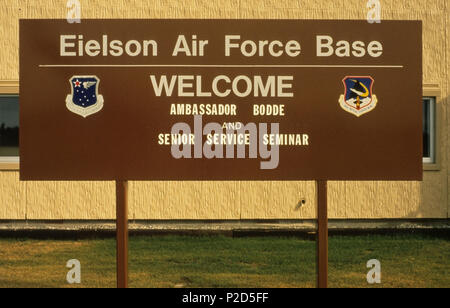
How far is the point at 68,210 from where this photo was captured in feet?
33.0

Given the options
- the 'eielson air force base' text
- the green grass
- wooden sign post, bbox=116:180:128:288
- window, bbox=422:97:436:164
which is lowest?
the green grass

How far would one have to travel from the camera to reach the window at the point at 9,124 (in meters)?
10.2

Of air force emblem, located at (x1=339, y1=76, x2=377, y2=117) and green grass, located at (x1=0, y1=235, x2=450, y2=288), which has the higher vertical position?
air force emblem, located at (x1=339, y1=76, x2=377, y2=117)

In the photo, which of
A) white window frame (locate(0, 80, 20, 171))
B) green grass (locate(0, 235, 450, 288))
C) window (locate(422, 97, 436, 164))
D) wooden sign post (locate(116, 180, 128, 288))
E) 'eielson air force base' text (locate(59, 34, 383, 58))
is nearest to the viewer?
'eielson air force base' text (locate(59, 34, 383, 58))

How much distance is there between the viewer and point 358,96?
504cm

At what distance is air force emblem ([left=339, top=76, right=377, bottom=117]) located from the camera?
5043mm

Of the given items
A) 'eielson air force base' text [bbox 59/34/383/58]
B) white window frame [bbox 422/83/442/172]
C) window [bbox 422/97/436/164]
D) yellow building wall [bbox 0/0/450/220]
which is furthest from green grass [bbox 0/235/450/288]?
'eielson air force base' text [bbox 59/34/383/58]

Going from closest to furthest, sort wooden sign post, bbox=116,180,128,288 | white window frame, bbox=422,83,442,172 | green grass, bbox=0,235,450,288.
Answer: wooden sign post, bbox=116,180,128,288 → green grass, bbox=0,235,450,288 → white window frame, bbox=422,83,442,172

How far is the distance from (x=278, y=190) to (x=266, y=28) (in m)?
5.39

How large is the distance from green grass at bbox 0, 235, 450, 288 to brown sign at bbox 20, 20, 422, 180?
2.12m

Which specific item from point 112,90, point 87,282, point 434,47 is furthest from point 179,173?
point 434,47

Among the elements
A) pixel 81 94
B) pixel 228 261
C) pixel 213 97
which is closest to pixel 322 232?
pixel 213 97

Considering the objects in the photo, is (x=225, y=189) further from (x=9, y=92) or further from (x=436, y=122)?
(x=9, y=92)

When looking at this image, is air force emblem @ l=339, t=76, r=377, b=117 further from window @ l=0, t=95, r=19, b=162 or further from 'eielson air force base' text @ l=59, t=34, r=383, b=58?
window @ l=0, t=95, r=19, b=162
